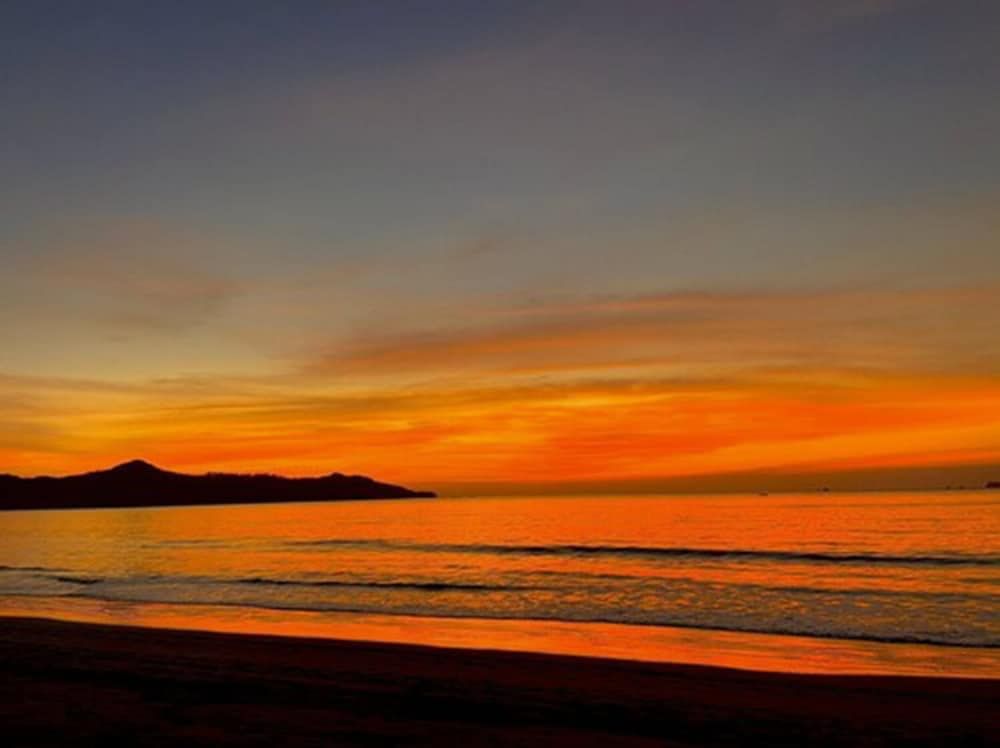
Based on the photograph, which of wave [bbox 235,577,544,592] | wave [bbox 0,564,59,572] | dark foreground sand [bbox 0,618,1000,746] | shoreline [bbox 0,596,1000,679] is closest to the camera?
dark foreground sand [bbox 0,618,1000,746]

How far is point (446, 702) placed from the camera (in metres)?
11.7

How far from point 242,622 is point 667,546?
38.2 m

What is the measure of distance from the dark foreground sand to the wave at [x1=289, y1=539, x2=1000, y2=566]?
33.4 meters

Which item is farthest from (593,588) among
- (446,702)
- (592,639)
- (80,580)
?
(80,580)

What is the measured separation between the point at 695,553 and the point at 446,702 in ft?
138

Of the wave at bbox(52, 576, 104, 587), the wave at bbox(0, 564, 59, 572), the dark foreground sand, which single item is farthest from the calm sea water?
the dark foreground sand

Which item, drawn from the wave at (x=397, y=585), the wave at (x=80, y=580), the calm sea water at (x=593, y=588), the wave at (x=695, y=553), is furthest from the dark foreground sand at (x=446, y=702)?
the wave at (x=695, y=553)

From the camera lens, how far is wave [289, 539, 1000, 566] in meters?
44.3

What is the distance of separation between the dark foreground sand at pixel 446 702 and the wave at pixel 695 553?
110 ft

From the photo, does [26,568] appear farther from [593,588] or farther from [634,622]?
[634,622]

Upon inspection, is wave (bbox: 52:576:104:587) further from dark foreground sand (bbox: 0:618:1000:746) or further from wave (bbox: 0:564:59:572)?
dark foreground sand (bbox: 0:618:1000:746)

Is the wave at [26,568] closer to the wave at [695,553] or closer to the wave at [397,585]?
the wave at [397,585]

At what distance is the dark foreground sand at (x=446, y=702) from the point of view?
32.3 ft

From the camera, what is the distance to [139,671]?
1432cm
